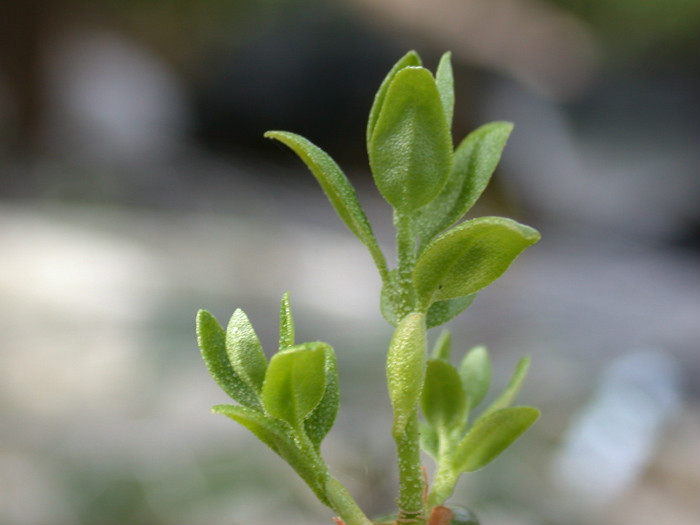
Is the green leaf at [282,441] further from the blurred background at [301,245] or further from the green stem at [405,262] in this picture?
the blurred background at [301,245]

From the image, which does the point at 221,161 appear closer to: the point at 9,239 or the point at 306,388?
the point at 9,239

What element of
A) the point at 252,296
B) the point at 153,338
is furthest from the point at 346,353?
the point at 252,296

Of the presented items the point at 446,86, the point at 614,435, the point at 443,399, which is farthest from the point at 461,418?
the point at 614,435

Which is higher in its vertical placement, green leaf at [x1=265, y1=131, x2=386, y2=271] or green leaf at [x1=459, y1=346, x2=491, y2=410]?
green leaf at [x1=265, y1=131, x2=386, y2=271]

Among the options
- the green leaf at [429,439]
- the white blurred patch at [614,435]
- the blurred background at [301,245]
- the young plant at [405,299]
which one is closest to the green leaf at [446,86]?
the young plant at [405,299]

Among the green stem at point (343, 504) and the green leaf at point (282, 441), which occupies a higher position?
the green leaf at point (282, 441)

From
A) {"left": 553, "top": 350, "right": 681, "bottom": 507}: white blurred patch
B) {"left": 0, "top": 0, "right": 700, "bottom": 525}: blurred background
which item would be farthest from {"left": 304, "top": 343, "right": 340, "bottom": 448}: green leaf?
{"left": 553, "top": 350, "right": 681, "bottom": 507}: white blurred patch

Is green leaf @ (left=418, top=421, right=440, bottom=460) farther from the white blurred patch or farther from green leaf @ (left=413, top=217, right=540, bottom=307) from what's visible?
the white blurred patch
